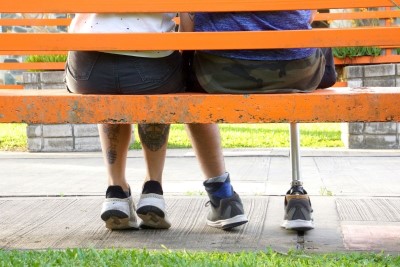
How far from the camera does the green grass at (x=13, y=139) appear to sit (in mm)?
9464

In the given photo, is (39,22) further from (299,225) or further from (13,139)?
(299,225)

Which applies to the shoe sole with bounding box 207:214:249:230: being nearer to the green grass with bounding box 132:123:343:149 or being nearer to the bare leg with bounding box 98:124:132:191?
the bare leg with bounding box 98:124:132:191

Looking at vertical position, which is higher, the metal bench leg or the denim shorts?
the denim shorts

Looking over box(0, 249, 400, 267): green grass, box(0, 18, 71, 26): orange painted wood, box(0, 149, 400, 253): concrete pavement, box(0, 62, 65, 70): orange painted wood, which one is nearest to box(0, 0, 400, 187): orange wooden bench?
box(0, 249, 400, 267): green grass

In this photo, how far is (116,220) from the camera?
433 cm

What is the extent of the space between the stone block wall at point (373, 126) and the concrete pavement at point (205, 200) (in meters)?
0.29

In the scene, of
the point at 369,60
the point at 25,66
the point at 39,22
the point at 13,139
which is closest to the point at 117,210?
the point at 25,66

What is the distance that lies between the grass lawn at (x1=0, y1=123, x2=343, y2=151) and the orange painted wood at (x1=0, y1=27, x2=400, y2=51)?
5362 mm

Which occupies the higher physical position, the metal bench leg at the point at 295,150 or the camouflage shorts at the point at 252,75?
the camouflage shorts at the point at 252,75

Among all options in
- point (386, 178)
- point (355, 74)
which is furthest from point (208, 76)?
point (355, 74)

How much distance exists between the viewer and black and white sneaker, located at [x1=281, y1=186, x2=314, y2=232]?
14.3 feet

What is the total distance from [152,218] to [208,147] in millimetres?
420

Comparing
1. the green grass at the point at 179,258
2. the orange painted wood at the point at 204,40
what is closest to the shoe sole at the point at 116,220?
the green grass at the point at 179,258

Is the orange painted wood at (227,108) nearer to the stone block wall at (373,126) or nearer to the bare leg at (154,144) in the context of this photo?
the bare leg at (154,144)
